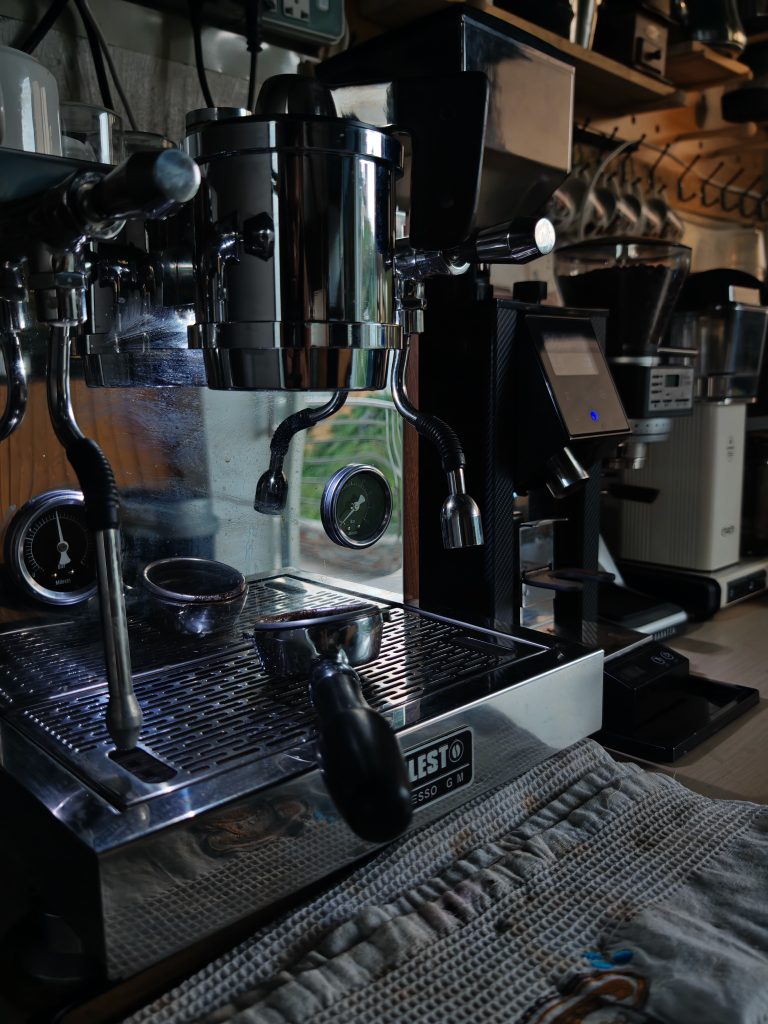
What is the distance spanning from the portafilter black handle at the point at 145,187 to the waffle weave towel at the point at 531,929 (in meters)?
0.35

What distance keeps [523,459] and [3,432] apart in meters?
0.39

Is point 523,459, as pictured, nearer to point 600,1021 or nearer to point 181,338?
point 181,338

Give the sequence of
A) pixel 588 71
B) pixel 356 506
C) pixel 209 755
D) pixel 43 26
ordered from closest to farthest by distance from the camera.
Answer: pixel 209 755 < pixel 43 26 < pixel 356 506 < pixel 588 71

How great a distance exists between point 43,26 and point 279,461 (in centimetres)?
38

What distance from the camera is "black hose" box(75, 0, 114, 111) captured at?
0.70 meters

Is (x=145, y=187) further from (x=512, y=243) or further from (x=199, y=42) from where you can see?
(x=199, y=42)

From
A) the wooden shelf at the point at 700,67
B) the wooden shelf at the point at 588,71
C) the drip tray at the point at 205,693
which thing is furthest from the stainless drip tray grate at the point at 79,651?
the wooden shelf at the point at 700,67

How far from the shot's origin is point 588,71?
1151 millimetres

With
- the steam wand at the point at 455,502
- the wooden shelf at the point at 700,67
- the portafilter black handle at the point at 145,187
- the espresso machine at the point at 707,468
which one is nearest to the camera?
the portafilter black handle at the point at 145,187

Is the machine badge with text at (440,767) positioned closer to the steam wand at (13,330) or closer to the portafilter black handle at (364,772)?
the portafilter black handle at (364,772)

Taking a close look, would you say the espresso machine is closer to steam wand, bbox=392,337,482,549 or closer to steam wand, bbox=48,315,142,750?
steam wand, bbox=392,337,482,549

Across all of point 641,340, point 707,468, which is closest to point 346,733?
point 641,340

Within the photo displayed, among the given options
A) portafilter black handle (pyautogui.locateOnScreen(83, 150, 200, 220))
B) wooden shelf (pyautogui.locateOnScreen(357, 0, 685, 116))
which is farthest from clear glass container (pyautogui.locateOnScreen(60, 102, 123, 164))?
wooden shelf (pyautogui.locateOnScreen(357, 0, 685, 116))

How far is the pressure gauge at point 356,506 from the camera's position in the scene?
76cm
